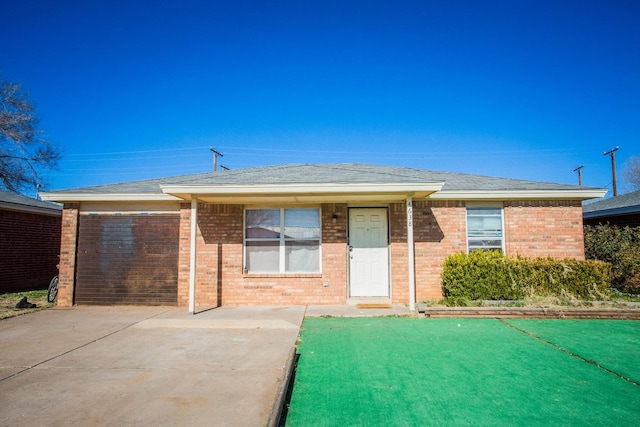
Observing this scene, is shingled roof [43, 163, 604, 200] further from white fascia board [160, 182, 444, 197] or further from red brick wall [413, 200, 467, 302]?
red brick wall [413, 200, 467, 302]

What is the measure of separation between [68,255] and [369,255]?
7447 millimetres

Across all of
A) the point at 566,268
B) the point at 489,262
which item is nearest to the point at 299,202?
the point at 489,262

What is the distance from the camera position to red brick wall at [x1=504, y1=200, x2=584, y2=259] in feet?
31.0

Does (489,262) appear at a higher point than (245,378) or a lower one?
higher

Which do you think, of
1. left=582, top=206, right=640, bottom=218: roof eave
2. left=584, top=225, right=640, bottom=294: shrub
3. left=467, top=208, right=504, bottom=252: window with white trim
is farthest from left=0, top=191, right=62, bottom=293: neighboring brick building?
left=582, top=206, right=640, bottom=218: roof eave

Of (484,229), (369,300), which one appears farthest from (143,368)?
(484,229)

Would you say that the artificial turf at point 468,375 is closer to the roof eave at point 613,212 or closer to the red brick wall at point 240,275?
the red brick wall at point 240,275

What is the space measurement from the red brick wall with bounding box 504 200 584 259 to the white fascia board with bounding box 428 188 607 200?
218 mm

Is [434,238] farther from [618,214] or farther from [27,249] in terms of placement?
[27,249]

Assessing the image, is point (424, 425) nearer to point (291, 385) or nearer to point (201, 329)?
point (291, 385)

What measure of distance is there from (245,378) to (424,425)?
6.71ft

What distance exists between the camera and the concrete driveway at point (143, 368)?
11.5 feet

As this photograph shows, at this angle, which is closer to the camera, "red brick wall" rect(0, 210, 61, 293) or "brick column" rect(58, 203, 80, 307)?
"brick column" rect(58, 203, 80, 307)

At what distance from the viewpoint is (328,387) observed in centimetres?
416
